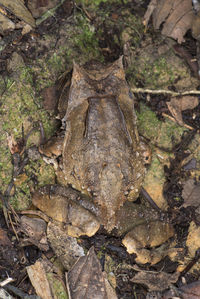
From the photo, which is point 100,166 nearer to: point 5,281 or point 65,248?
point 65,248

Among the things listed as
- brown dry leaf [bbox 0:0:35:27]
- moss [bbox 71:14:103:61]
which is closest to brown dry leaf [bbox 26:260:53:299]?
moss [bbox 71:14:103:61]

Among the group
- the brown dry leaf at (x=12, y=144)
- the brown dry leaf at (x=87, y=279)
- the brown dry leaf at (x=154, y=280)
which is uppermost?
the brown dry leaf at (x=12, y=144)

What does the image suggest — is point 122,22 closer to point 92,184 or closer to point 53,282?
point 92,184

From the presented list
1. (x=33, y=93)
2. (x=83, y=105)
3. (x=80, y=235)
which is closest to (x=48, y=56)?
(x=33, y=93)

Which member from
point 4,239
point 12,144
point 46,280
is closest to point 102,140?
point 12,144

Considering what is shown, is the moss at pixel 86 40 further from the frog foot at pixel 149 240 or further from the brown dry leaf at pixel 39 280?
the brown dry leaf at pixel 39 280

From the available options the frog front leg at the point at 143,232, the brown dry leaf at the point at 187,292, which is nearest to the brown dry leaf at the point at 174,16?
the frog front leg at the point at 143,232

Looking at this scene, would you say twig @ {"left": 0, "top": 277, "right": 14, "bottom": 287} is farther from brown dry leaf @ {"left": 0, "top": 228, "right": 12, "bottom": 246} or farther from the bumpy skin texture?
the bumpy skin texture

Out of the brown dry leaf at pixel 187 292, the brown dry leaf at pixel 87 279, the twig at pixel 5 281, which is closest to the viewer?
the twig at pixel 5 281
